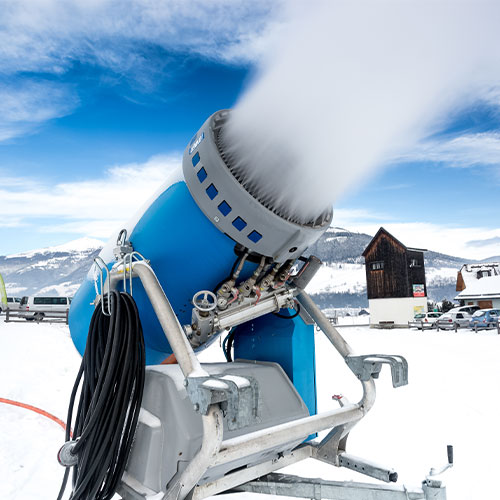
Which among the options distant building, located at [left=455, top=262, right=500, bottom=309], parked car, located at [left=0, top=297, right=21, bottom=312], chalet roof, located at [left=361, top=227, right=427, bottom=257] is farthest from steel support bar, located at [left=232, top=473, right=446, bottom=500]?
chalet roof, located at [left=361, top=227, right=427, bottom=257]

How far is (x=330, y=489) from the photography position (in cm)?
276

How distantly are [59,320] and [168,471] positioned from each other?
2418 centimetres

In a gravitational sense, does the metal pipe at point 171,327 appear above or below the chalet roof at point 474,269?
below

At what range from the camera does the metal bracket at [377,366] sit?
2998 mm

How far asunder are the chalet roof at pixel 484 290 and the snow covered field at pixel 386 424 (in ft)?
96.8

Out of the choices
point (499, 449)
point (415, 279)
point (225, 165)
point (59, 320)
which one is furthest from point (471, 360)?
point (415, 279)

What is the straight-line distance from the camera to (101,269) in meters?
3.02

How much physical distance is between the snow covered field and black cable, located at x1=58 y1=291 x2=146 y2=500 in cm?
166

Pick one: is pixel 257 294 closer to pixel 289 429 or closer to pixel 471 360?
pixel 289 429

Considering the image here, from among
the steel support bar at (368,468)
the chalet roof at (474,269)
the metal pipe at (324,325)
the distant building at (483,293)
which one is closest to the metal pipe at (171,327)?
the metal pipe at (324,325)

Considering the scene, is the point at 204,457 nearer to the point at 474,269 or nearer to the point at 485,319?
the point at 485,319

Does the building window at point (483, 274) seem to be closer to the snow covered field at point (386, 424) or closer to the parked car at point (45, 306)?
the parked car at point (45, 306)

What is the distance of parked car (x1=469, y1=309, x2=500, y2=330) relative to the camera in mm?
24422

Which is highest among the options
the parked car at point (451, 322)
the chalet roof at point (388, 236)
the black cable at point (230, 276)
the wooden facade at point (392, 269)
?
the chalet roof at point (388, 236)
